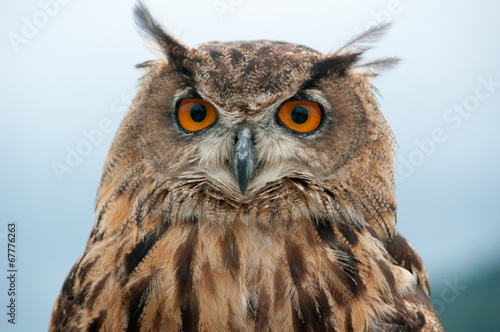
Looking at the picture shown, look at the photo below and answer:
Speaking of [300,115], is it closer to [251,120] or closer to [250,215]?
[251,120]

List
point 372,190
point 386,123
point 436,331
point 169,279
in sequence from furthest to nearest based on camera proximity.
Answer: point 386,123
point 372,190
point 436,331
point 169,279

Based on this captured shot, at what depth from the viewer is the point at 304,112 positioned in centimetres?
148

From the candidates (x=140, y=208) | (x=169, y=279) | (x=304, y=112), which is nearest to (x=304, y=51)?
(x=304, y=112)

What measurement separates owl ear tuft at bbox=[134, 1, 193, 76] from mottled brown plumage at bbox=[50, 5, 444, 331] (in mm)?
16

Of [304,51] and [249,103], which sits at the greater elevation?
[304,51]

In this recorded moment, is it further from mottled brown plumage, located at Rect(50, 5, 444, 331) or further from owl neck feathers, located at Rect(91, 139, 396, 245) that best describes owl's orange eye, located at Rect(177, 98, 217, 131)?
owl neck feathers, located at Rect(91, 139, 396, 245)

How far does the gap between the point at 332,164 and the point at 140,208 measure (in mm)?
665

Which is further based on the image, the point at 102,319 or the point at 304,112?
the point at 304,112

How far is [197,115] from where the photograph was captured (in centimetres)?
148

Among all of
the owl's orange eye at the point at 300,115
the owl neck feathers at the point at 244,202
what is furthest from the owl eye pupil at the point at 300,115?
the owl neck feathers at the point at 244,202

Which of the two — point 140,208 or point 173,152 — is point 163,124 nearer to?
point 173,152

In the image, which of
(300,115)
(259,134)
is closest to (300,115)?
(300,115)

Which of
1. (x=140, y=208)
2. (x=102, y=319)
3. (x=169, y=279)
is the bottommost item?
(x=102, y=319)

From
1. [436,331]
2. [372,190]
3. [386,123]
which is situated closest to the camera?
[436,331]
